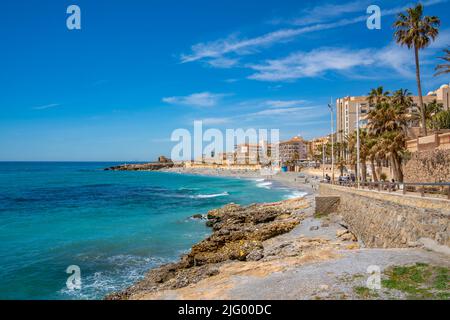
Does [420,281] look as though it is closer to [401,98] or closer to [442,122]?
[401,98]

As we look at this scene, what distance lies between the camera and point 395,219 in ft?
53.7

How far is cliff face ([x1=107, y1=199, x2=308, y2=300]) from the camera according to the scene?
16.1 metres

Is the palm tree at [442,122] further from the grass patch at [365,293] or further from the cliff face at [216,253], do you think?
the grass patch at [365,293]

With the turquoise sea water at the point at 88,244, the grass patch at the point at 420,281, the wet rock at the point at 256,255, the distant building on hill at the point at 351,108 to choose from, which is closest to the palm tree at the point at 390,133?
the wet rock at the point at 256,255

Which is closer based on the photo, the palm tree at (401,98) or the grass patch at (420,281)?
the grass patch at (420,281)

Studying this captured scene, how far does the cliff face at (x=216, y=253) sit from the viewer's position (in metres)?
16.1

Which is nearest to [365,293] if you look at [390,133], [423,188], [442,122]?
[423,188]

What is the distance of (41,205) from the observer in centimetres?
5228

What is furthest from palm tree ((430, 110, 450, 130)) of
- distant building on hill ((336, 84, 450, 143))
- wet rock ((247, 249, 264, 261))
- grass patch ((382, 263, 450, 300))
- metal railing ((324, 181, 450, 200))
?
grass patch ((382, 263, 450, 300))

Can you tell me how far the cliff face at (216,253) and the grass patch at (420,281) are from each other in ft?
25.5

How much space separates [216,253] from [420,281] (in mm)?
12878

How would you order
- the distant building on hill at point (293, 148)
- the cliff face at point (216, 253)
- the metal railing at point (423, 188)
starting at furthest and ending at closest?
1. the distant building on hill at point (293, 148)
2. the cliff face at point (216, 253)
3. the metal railing at point (423, 188)

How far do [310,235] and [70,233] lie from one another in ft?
70.6

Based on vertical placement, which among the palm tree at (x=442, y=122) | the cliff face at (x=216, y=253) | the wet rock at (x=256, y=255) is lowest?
the cliff face at (x=216, y=253)
